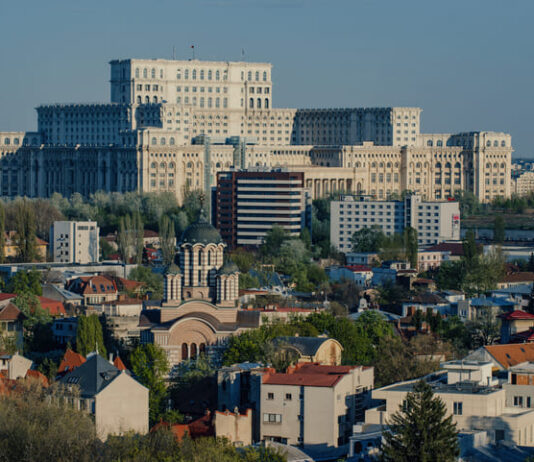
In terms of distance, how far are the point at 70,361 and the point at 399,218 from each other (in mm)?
67487

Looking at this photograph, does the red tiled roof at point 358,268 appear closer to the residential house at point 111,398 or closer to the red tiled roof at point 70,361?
the red tiled roof at point 70,361

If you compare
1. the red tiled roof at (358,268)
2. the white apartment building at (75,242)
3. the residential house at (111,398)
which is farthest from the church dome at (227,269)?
the white apartment building at (75,242)

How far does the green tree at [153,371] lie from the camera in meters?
53.8

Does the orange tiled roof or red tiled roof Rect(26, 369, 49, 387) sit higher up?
the orange tiled roof

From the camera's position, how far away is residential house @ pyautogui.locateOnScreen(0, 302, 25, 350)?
69.1 meters

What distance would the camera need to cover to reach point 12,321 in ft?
239

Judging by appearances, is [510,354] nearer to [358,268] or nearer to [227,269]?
[227,269]

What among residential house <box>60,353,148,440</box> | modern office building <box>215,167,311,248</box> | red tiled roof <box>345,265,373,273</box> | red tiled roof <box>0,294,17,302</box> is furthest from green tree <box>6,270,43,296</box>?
modern office building <box>215,167,311,248</box>

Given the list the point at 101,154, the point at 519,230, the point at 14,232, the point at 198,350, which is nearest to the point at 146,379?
the point at 198,350

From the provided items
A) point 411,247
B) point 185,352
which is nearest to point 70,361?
point 185,352

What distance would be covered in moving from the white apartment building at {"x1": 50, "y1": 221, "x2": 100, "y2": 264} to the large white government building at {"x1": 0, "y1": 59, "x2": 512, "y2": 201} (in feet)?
118

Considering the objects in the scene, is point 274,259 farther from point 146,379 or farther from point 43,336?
point 146,379

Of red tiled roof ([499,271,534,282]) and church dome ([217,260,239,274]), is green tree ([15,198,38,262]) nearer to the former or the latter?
red tiled roof ([499,271,534,282])

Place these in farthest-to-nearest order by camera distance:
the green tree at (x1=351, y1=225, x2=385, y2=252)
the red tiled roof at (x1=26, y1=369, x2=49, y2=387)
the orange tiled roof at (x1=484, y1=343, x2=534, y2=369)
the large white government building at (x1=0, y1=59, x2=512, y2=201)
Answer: the large white government building at (x1=0, y1=59, x2=512, y2=201) < the green tree at (x1=351, y1=225, x2=385, y2=252) < the orange tiled roof at (x1=484, y1=343, x2=534, y2=369) < the red tiled roof at (x1=26, y1=369, x2=49, y2=387)
